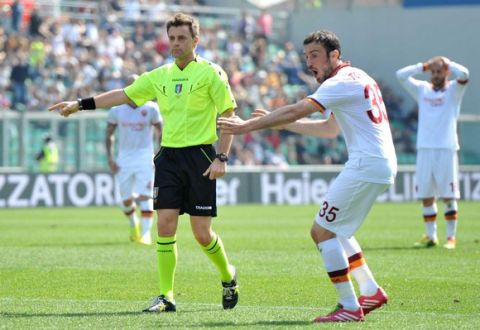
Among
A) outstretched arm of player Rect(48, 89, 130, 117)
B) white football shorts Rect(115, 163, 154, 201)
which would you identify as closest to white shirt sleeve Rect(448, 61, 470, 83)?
white football shorts Rect(115, 163, 154, 201)

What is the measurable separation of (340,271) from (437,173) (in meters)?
8.83

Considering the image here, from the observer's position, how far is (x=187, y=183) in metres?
11.0

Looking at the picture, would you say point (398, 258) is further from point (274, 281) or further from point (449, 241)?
point (274, 281)

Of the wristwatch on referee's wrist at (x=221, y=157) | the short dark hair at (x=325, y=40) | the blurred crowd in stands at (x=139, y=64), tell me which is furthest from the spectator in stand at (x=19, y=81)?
the short dark hair at (x=325, y=40)

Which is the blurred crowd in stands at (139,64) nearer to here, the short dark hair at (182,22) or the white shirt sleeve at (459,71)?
the white shirt sleeve at (459,71)

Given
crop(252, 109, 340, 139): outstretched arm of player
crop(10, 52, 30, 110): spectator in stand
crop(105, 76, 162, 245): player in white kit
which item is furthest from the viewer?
crop(10, 52, 30, 110): spectator in stand

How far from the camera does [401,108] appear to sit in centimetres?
4181

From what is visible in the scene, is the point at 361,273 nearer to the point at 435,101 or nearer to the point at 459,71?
Result: the point at 459,71

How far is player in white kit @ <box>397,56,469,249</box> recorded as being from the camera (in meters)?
18.2

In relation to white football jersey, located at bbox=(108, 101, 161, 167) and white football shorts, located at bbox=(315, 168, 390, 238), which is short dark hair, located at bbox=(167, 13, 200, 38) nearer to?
white football shorts, located at bbox=(315, 168, 390, 238)

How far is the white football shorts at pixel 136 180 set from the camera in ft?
63.5

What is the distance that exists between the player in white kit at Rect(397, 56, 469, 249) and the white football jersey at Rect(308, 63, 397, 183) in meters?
8.28

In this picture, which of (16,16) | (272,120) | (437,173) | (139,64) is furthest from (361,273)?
(16,16)

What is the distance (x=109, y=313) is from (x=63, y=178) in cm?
2083
